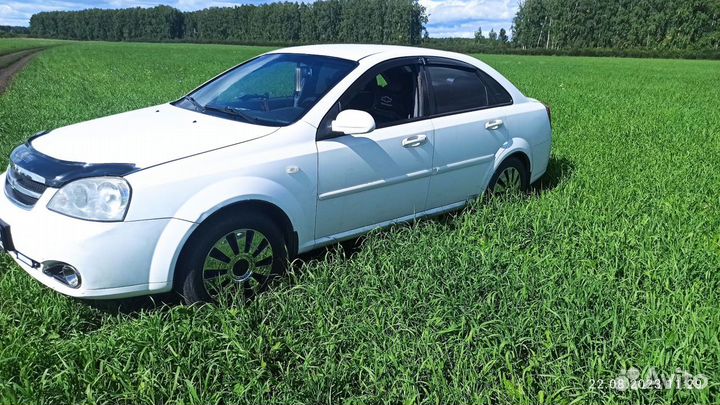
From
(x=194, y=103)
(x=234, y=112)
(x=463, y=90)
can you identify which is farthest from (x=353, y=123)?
(x=463, y=90)

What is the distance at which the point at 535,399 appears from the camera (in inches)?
96.6

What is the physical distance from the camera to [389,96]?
420cm

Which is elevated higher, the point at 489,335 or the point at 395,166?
the point at 395,166

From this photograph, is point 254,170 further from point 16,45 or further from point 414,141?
point 16,45

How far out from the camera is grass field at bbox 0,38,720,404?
2463 mm

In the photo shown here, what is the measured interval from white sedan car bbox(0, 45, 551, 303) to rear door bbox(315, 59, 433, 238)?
0.01 meters

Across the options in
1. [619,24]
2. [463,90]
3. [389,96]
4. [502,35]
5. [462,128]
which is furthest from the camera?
[502,35]

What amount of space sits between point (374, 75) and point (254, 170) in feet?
4.47

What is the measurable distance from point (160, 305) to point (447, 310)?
1.81 metres

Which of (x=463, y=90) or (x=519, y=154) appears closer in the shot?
(x=463, y=90)

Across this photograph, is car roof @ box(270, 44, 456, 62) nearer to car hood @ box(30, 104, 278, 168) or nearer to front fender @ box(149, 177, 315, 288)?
car hood @ box(30, 104, 278, 168)

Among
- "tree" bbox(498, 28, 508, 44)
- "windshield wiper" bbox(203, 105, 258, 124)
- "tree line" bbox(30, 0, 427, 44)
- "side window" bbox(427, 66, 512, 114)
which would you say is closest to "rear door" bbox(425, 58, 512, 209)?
"side window" bbox(427, 66, 512, 114)

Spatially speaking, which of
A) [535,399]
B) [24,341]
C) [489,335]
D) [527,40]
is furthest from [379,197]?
[527,40]

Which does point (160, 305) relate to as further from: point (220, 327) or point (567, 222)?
point (567, 222)
